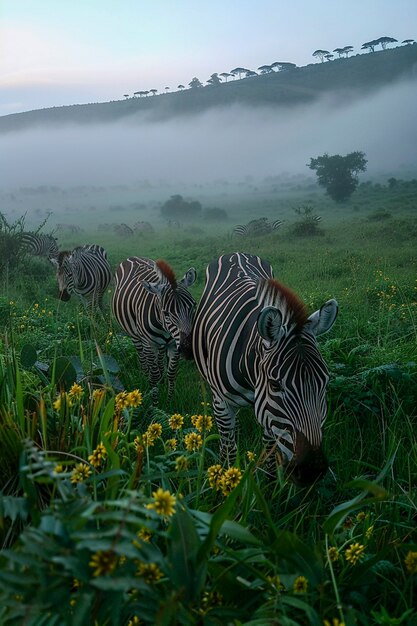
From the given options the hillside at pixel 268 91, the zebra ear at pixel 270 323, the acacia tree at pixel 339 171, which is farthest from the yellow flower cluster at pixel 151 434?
the acacia tree at pixel 339 171

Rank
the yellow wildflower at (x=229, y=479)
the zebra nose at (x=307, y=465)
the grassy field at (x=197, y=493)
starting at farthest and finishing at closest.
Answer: the zebra nose at (x=307, y=465)
the yellow wildflower at (x=229, y=479)
the grassy field at (x=197, y=493)

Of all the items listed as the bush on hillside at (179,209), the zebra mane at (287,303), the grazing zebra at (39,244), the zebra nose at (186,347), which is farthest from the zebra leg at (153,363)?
the bush on hillside at (179,209)

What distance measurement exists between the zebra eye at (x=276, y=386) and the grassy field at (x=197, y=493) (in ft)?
1.10

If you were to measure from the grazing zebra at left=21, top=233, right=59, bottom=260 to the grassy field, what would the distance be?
1835 millimetres

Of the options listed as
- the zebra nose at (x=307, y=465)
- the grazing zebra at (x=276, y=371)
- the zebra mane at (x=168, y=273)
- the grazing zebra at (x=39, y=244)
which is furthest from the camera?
the grazing zebra at (x=39, y=244)

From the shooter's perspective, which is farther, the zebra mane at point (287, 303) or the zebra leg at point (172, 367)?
the zebra leg at point (172, 367)

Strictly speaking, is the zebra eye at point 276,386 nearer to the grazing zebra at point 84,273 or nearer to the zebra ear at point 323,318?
the zebra ear at point 323,318

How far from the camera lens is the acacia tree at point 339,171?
10.8 m

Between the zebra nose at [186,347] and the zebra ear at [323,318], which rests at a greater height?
the zebra ear at [323,318]

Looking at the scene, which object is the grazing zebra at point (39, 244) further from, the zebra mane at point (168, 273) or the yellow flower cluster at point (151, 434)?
the yellow flower cluster at point (151, 434)

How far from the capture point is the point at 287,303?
2453 millimetres

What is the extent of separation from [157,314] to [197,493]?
10.9 ft

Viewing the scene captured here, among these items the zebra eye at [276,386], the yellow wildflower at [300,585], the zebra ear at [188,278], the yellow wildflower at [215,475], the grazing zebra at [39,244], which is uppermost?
the grazing zebra at [39,244]

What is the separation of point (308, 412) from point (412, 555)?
75 centimetres
